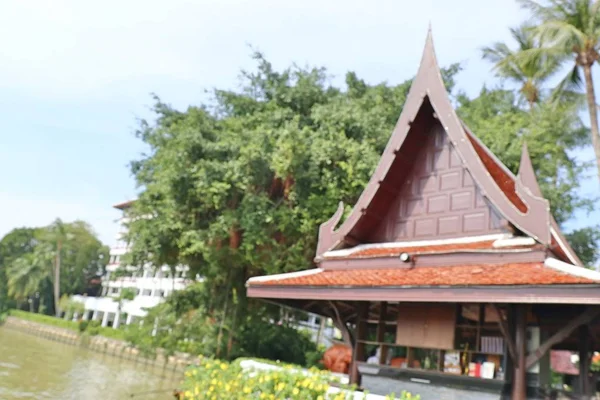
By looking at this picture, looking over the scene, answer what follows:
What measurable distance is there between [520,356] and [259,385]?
3.22 meters

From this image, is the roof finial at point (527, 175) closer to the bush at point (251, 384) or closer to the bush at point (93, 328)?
the bush at point (251, 384)

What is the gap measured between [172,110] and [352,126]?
669 cm

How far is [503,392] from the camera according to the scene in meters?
6.52

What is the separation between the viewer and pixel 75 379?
19.3m

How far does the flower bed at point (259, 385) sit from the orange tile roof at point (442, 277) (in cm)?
125

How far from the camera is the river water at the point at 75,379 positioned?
51.0ft

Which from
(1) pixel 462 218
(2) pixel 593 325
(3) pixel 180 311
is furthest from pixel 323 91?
(2) pixel 593 325

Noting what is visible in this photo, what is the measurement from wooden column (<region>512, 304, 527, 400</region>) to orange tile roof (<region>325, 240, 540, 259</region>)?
0.94 meters

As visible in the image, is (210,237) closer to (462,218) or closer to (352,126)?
(352,126)

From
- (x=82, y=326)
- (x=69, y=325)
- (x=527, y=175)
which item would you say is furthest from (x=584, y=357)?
(x=69, y=325)

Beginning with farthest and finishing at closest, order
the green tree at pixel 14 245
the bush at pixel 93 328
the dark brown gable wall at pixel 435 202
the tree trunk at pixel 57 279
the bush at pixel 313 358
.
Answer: the green tree at pixel 14 245 → the tree trunk at pixel 57 279 → the bush at pixel 93 328 → the bush at pixel 313 358 → the dark brown gable wall at pixel 435 202

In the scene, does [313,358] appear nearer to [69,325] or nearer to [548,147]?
[548,147]

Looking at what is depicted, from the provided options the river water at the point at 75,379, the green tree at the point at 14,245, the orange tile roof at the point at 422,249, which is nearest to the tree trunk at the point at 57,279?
the green tree at the point at 14,245

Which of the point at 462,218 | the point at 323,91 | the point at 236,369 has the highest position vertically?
the point at 323,91
